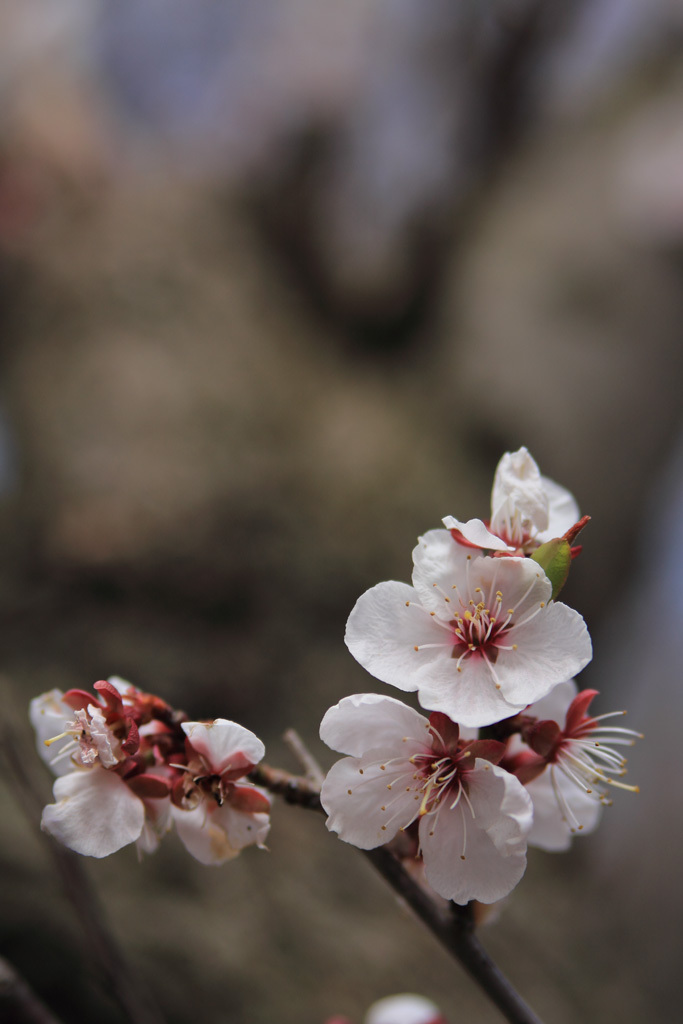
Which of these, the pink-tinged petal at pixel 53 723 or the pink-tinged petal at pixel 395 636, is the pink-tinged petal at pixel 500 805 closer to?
the pink-tinged petal at pixel 395 636

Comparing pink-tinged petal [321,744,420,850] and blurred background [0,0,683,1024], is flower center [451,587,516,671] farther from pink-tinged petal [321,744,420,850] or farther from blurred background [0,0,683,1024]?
blurred background [0,0,683,1024]

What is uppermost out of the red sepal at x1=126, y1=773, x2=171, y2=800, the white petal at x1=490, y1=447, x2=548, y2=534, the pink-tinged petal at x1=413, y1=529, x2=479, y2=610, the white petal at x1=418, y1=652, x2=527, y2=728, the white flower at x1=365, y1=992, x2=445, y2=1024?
the white petal at x1=490, y1=447, x2=548, y2=534

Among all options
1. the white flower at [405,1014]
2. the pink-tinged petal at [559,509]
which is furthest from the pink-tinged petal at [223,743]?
the white flower at [405,1014]

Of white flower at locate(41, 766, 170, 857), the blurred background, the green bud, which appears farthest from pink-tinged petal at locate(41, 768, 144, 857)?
the blurred background

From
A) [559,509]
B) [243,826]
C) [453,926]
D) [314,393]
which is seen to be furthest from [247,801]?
A: [314,393]

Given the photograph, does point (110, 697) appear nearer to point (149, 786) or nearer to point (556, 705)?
point (149, 786)

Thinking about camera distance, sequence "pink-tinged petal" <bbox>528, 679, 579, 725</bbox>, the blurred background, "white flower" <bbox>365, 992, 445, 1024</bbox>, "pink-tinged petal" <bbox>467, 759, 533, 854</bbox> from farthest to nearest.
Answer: the blurred background → "white flower" <bbox>365, 992, 445, 1024</bbox> → "pink-tinged petal" <bbox>528, 679, 579, 725</bbox> → "pink-tinged petal" <bbox>467, 759, 533, 854</bbox>
